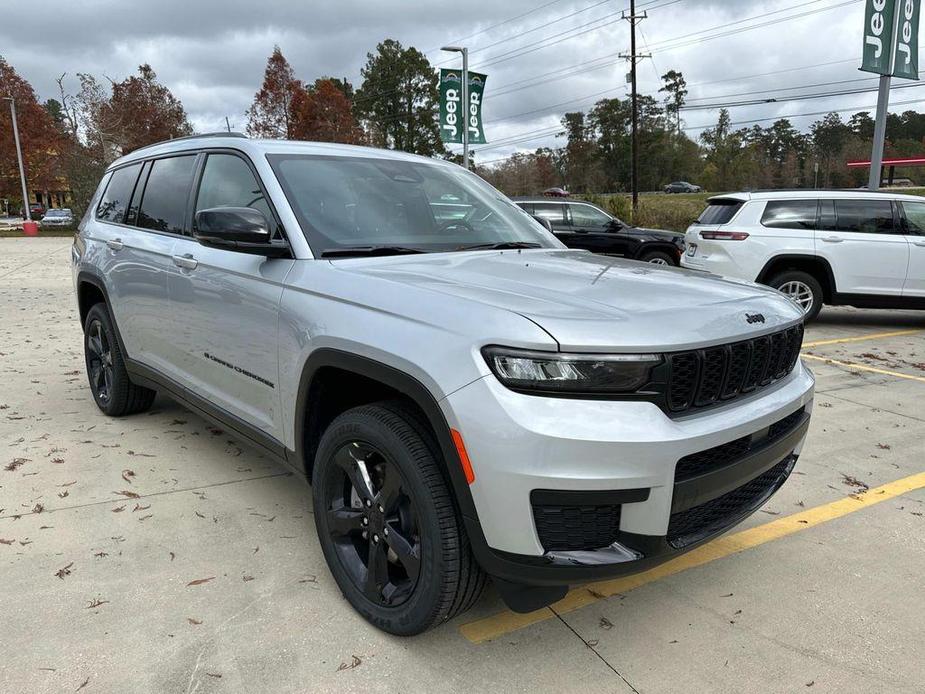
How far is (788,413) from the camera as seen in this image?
2482 millimetres

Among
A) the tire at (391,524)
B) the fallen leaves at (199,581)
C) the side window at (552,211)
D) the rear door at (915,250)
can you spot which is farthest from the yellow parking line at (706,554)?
the side window at (552,211)

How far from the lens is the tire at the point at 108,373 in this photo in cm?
469

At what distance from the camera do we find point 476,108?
853 inches

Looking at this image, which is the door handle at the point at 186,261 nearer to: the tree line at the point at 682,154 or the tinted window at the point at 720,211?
the tinted window at the point at 720,211

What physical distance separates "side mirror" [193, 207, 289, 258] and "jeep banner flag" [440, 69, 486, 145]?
62.4 ft

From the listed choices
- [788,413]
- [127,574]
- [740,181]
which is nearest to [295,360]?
[127,574]

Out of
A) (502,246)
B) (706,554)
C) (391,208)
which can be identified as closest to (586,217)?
(502,246)

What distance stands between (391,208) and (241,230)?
0.79 m

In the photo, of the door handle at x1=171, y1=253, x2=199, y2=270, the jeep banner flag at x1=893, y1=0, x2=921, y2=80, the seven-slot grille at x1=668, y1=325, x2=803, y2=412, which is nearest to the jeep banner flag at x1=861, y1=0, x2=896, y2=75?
the jeep banner flag at x1=893, y1=0, x2=921, y2=80

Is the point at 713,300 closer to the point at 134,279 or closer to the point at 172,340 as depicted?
the point at 172,340

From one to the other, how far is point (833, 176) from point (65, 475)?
81413mm

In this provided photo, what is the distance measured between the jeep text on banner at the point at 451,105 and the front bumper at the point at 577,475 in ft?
65.7

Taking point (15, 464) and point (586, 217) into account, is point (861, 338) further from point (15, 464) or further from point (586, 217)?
point (15, 464)

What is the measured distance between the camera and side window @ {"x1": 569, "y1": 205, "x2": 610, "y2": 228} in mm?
14398
